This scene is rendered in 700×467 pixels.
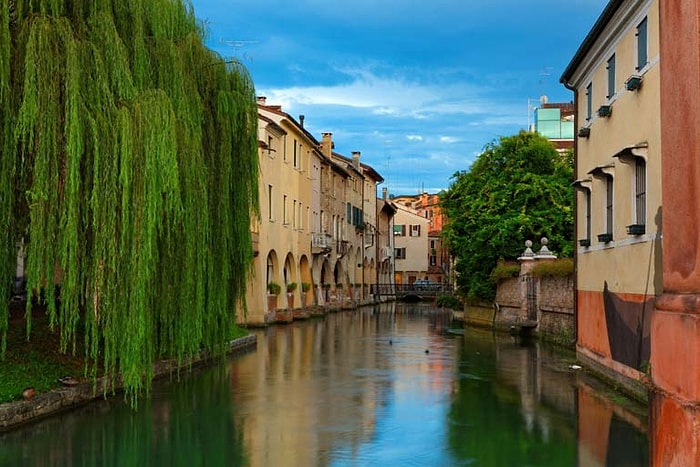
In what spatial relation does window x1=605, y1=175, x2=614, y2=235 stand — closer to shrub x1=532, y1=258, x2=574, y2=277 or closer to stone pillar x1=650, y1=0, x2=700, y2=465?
shrub x1=532, y1=258, x2=574, y2=277

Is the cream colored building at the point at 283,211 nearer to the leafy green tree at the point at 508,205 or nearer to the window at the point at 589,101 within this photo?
the leafy green tree at the point at 508,205

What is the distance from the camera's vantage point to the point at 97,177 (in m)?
10.8

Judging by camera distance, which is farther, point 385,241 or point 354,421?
point 385,241

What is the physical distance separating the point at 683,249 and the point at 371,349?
21.3 meters

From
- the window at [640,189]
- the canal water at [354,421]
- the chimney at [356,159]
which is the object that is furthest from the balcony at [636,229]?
the chimney at [356,159]

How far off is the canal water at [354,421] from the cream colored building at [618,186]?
1300mm

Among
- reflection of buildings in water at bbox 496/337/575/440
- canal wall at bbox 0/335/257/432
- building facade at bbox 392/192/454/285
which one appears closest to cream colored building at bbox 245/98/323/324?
reflection of buildings in water at bbox 496/337/575/440

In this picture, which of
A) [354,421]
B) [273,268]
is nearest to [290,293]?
[273,268]

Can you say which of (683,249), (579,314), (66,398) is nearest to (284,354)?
(579,314)

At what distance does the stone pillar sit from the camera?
226 inches

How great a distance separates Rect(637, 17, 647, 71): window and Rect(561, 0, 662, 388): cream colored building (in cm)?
2

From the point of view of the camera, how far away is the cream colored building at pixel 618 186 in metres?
14.9

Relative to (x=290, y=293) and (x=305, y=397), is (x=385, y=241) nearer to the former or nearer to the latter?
(x=290, y=293)

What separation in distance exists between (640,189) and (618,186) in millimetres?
1661
